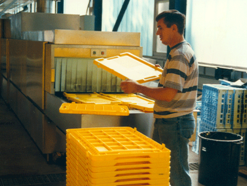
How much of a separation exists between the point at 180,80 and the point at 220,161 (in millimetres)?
1663

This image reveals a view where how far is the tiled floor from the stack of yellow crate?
1.93 metres

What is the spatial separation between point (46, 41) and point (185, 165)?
7.64ft

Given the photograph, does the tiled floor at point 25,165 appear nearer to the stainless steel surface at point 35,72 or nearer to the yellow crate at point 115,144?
the stainless steel surface at point 35,72

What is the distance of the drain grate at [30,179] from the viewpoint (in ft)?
11.3

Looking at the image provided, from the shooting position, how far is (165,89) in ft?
6.86

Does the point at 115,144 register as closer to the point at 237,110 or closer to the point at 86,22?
the point at 237,110

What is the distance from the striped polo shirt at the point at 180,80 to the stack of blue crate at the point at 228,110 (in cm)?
185

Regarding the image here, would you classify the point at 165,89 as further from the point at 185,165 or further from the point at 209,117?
the point at 209,117

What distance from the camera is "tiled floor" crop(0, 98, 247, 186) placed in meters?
3.53

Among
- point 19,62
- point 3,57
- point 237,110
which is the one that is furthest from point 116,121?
point 3,57

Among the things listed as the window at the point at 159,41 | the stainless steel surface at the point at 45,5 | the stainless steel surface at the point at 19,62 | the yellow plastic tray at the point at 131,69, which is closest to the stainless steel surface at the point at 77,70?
the yellow plastic tray at the point at 131,69

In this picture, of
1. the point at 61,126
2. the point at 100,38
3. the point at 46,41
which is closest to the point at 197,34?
the point at 100,38

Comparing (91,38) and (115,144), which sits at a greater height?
(91,38)

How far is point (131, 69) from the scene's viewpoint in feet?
9.29
